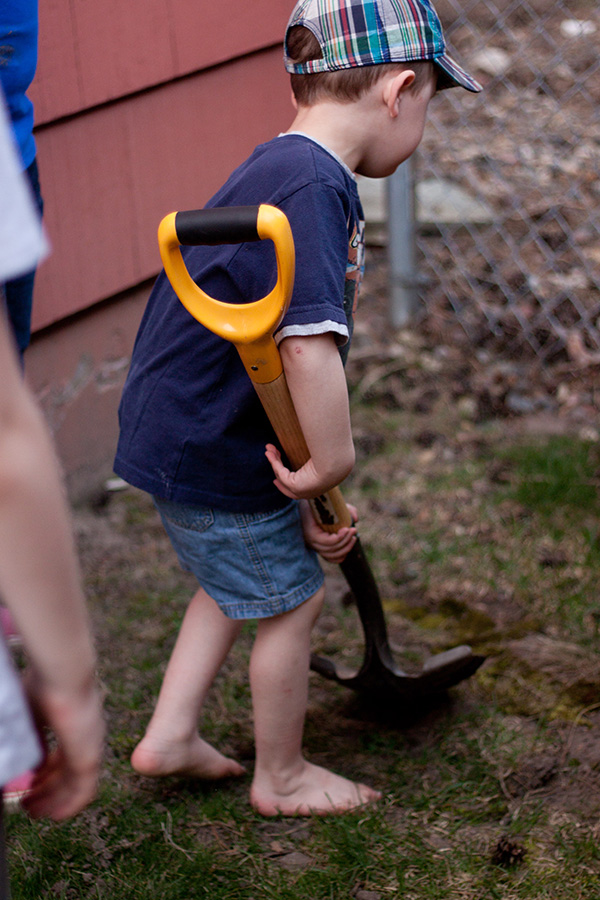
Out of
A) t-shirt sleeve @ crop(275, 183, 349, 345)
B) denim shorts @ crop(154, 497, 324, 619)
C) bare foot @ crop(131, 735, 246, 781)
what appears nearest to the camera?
t-shirt sleeve @ crop(275, 183, 349, 345)

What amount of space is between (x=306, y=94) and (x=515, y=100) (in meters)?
3.94

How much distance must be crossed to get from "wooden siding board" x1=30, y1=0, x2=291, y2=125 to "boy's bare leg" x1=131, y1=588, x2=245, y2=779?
4.54 feet

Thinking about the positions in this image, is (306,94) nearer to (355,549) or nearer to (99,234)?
(355,549)

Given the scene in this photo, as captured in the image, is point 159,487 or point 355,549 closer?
point 159,487

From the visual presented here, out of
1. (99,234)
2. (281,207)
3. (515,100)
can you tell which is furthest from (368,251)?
(281,207)

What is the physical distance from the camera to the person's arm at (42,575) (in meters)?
0.73

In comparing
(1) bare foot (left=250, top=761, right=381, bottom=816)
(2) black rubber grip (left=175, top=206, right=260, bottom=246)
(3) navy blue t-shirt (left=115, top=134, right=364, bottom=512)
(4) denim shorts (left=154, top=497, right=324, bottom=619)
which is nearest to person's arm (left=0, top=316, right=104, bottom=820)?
(2) black rubber grip (left=175, top=206, right=260, bottom=246)

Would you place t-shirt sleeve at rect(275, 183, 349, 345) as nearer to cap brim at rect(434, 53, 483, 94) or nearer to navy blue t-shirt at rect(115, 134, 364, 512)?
navy blue t-shirt at rect(115, 134, 364, 512)

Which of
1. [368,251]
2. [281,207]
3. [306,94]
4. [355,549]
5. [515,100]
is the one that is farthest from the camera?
[515,100]

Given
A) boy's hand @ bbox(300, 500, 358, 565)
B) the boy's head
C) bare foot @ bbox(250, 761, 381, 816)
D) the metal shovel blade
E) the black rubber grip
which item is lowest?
bare foot @ bbox(250, 761, 381, 816)

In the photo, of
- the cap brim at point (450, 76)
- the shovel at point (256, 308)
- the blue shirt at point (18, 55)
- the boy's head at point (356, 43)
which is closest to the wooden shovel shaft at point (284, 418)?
the shovel at point (256, 308)

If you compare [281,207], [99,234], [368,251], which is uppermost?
[281,207]

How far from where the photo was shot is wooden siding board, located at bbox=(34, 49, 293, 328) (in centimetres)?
252

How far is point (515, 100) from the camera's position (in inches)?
196
